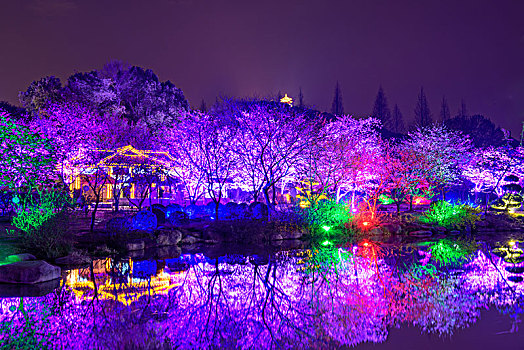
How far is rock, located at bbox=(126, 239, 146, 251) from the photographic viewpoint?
18078 millimetres

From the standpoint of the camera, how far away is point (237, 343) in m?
6.46

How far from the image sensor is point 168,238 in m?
Answer: 20.1

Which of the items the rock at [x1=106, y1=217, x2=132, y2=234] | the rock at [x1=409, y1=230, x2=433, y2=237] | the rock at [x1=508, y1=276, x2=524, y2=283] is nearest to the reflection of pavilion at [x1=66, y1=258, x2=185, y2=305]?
the rock at [x1=106, y1=217, x2=132, y2=234]

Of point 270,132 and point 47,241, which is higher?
point 270,132

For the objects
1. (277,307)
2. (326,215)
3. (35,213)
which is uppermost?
(35,213)

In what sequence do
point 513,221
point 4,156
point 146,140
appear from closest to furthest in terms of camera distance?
point 4,156 < point 513,221 < point 146,140

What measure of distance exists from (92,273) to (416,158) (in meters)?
30.3

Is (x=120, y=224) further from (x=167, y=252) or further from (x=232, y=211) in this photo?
(x=232, y=211)

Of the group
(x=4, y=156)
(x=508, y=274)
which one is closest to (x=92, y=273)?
(x=4, y=156)

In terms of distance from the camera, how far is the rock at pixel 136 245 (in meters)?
18.1

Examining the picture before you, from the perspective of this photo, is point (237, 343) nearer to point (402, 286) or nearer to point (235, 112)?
point (402, 286)

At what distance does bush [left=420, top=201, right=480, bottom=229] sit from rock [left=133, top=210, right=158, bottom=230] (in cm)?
1809

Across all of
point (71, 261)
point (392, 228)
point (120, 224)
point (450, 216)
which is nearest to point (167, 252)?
point (120, 224)

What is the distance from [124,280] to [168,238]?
8.63 m
